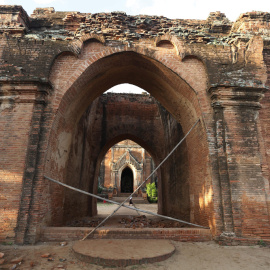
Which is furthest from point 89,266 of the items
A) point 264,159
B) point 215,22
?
point 215,22

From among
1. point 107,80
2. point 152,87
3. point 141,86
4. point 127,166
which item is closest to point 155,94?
point 152,87

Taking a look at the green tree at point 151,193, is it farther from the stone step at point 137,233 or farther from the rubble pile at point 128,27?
the rubble pile at point 128,27

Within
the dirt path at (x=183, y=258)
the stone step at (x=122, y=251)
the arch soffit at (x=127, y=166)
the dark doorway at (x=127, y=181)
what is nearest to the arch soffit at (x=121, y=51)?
the dirt path at (x=183, y=258)

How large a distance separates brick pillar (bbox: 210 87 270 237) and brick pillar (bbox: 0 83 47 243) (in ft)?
13.6

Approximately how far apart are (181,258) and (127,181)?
2415 centimetres

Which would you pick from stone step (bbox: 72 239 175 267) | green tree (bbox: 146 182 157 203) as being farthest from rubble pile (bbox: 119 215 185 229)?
green tree (bbox: 146 182 157 203)

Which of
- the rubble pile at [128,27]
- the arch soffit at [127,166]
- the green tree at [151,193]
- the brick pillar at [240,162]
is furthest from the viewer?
the arch soffit at [127,166]

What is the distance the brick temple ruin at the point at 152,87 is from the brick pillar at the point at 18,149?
21mm

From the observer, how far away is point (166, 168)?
33.7 ft

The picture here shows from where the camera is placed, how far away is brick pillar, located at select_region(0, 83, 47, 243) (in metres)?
4.21

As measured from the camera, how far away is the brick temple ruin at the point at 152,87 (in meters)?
4.43

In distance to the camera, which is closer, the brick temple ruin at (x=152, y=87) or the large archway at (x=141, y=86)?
the brick temple ruin at (x=152, y=87)

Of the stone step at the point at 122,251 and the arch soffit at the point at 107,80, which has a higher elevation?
the arch soffit at the point at 107,80

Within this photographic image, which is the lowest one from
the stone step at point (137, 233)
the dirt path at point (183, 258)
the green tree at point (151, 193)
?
the dirt path at point (183, 258)
